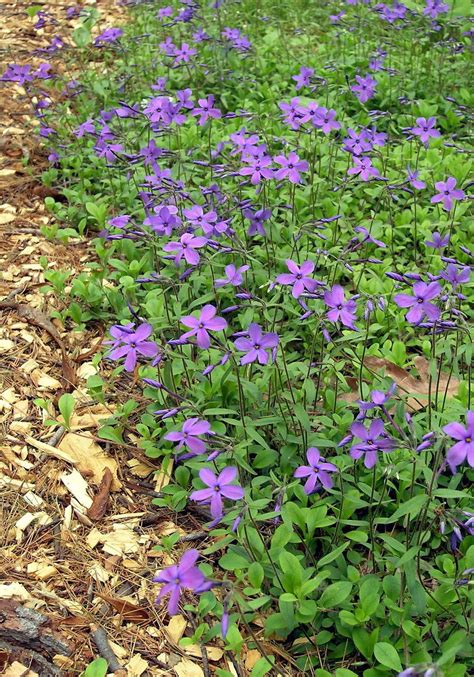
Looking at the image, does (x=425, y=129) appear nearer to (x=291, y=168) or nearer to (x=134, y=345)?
(x=291, y=168)

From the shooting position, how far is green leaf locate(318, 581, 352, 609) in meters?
2.51

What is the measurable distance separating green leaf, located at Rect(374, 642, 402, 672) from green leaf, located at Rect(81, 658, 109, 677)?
0.90 m

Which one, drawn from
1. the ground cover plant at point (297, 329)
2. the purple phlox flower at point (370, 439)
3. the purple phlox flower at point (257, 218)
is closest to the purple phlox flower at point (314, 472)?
the ground cover plant at point (297, 329)

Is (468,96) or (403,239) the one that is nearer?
(403,239)

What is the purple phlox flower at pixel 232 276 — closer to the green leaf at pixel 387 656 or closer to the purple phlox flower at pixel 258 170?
the purple phlox flower at pixel 258 170

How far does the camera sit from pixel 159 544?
116 inches

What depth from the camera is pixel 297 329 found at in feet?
12.5

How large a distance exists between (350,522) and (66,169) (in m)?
3.59

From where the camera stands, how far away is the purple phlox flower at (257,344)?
2.64 metres

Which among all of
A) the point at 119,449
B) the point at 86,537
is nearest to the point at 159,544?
the point at 86,537

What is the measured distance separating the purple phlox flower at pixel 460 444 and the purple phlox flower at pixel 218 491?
670mm

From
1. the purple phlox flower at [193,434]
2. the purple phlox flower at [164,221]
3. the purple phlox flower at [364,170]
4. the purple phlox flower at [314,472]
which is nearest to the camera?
the purple phlox flower at [193,434]

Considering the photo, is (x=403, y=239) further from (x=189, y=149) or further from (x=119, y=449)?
(x=119, y=449)

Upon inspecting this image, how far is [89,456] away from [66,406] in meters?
0.26
